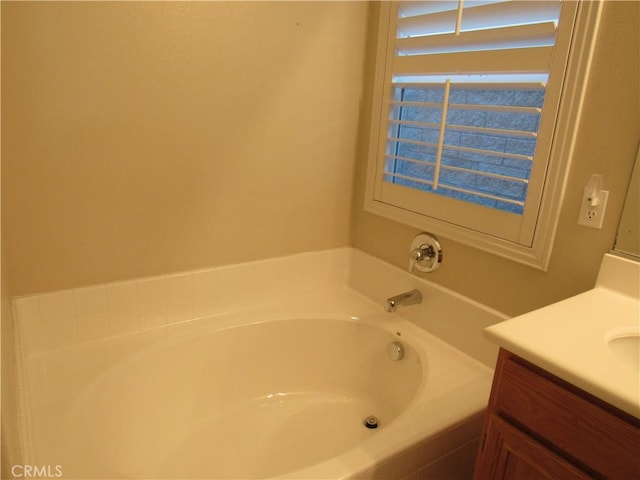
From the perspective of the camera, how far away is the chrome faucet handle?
62.4 inches

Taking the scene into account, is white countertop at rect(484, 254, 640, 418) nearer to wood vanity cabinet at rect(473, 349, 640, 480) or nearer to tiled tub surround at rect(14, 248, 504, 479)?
wood vanity cabinet at rect(473, 349, 640, 480)

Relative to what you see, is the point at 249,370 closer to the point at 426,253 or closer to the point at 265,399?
the point at 265,399

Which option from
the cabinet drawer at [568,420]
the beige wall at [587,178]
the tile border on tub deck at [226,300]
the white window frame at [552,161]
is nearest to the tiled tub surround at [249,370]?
the tile border on tub deck at [226,300]

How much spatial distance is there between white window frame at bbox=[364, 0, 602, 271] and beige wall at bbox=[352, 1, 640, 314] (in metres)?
0.02

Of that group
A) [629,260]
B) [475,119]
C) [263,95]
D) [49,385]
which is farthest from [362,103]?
[49,385]

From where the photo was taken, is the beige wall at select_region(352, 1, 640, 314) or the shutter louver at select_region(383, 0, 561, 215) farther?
the shutter louver at select_region(383, 0, 561, 215)

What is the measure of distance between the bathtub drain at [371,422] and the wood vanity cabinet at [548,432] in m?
0.70

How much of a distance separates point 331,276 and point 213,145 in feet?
2.64

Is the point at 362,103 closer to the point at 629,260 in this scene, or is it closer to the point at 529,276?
the point at 529,276

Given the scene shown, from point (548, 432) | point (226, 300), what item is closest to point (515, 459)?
point (548, 432)

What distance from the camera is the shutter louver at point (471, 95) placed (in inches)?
49.1

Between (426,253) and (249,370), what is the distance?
0.82 m

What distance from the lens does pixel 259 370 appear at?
1748 mm

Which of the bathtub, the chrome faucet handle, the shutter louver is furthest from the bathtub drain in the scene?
the shutter louver
